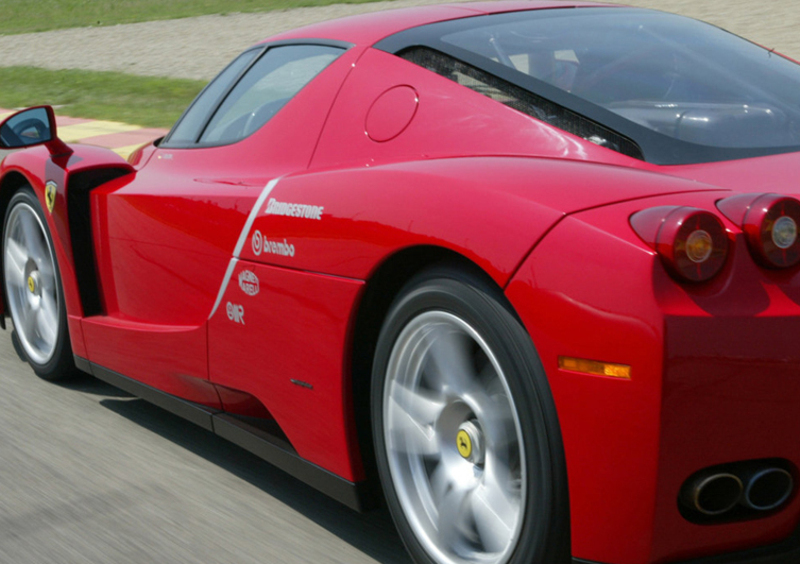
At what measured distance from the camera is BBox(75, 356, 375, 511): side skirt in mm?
2619

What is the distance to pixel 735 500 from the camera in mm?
1925

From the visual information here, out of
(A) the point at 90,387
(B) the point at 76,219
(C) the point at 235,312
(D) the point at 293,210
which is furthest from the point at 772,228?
(A) the point at 90,387

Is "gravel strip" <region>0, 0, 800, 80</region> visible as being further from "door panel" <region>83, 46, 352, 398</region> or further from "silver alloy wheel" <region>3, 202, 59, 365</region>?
"door panel" <region>83, 46, 352, 398</region>

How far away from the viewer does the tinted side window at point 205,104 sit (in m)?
3.63

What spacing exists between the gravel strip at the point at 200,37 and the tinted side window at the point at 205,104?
11686 millimetres

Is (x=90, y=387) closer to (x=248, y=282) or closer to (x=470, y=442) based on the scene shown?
(x=248, y=282)

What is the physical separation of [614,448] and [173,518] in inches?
60.1

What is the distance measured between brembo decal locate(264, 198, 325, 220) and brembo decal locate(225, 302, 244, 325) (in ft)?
0.97

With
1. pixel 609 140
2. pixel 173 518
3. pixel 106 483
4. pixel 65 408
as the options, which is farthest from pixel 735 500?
pixel 65 408

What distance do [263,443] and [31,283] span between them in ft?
6.34

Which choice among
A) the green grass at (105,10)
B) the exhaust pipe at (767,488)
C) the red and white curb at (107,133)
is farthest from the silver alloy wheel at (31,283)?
the green grass at (105,10)

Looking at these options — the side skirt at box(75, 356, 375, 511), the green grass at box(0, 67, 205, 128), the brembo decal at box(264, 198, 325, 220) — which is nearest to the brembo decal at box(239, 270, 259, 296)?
the brembo decal at box(264, 198, 325, 220)

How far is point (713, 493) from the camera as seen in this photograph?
6.27ft

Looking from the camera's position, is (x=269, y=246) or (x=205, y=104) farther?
(x=205, y=104)
